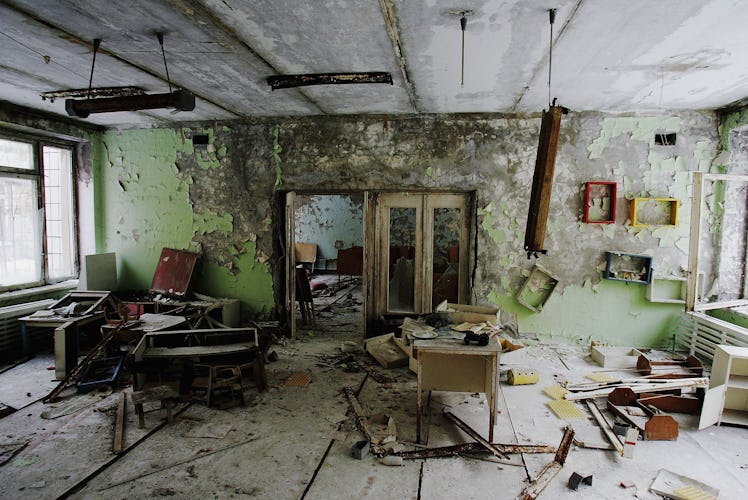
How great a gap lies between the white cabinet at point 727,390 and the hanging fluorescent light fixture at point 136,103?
4.91 metres

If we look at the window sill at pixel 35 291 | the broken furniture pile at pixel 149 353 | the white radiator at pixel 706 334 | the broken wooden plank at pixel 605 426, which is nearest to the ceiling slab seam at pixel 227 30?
the broken furniture pile at pixel 149 353

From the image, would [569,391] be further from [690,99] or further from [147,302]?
[147,302]

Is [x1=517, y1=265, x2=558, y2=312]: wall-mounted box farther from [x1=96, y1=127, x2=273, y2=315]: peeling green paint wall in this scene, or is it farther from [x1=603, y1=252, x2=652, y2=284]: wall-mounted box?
[x1=96, y1=127, x2=273, y2=315]: peeling green paint wall

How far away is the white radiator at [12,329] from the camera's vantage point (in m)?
5.14

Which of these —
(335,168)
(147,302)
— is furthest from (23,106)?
(335,168)

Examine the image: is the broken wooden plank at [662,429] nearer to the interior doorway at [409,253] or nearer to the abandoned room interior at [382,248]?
the abandoned room interior at [382,248]

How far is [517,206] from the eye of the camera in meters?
5.69

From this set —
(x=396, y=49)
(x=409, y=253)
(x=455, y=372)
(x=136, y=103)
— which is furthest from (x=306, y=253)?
(x=396, y=49)

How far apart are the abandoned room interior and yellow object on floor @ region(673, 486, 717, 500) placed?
0.14ft

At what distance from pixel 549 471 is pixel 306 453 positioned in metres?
1.75

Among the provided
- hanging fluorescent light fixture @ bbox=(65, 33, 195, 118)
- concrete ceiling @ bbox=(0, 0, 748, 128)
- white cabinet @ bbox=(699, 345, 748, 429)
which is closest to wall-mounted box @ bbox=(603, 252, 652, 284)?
white cabinet @ bbox=(699, 345, 748, 429)

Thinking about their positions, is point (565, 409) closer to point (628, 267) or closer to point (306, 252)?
point (628, 267)

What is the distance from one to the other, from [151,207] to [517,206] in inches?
213

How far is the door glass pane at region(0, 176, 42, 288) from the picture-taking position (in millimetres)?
5512
